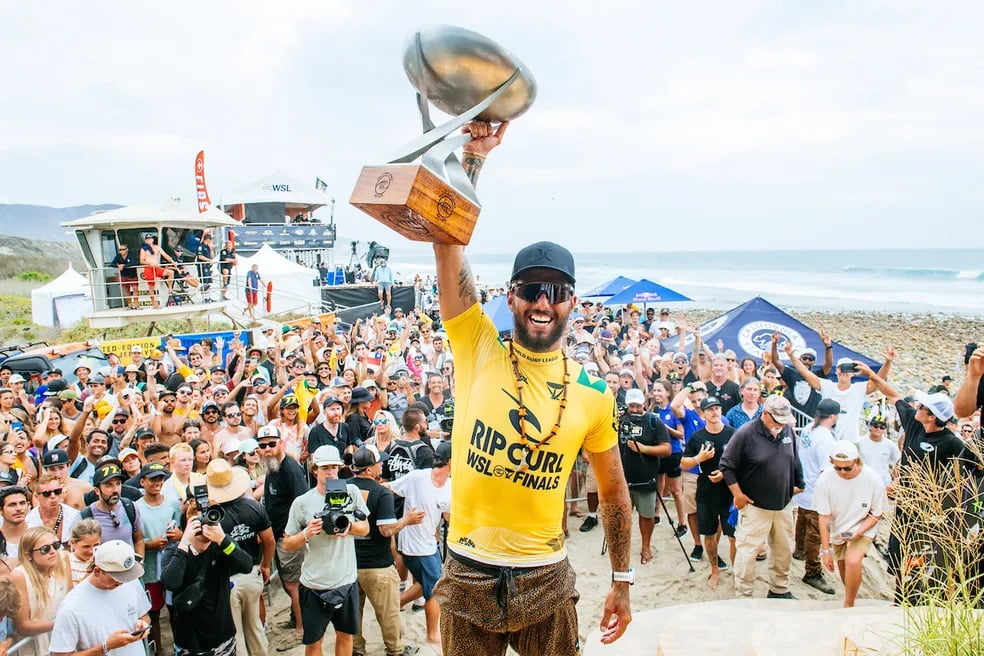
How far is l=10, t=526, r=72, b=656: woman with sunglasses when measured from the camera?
12.3 ft

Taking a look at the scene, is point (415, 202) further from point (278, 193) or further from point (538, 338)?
point (278, 193)

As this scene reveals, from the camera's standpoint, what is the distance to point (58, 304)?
75.4 ft

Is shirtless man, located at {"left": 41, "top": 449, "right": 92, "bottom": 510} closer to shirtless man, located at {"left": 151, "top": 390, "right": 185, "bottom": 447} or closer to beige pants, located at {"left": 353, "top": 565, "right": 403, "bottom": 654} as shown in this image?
shirtless man, located at {"left": 151, "top": 390, "right": 185, "bottom": 447}

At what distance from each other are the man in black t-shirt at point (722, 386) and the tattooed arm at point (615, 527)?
5.88 metres

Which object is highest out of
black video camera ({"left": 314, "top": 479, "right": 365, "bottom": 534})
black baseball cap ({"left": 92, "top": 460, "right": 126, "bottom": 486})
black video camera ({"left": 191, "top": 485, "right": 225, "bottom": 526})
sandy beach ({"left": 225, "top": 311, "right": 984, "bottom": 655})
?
black baseball cap ({"left": 92, "top": 460, "right": 126, "bottom": 486})

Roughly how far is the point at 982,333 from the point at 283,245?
34.9 metres

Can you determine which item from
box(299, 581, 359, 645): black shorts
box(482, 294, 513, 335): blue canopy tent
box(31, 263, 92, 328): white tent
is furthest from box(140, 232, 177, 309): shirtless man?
box(299, 581, 359, 645): black shorts

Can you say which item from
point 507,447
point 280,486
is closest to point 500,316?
point 280,486

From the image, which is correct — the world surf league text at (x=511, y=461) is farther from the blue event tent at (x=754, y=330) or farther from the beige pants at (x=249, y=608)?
the blue event tent at (x=754, y=330)

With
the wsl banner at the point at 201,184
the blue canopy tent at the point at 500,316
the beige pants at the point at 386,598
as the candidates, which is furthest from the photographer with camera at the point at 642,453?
the wsl banner at the point at 201,184

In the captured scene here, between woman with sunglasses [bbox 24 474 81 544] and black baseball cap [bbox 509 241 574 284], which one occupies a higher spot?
black baseball cap [bbox 509 241 574 284]

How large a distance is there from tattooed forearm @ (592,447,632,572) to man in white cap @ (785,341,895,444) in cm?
620

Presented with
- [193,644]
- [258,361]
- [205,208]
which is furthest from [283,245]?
[193,644]

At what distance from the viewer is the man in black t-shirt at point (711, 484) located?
630cm
